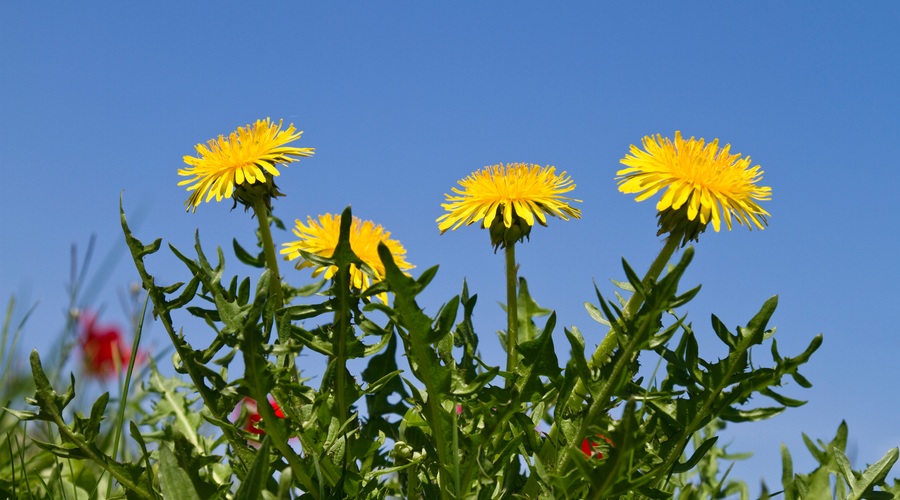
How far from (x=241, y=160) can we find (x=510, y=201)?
79cm

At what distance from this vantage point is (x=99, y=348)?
439cm

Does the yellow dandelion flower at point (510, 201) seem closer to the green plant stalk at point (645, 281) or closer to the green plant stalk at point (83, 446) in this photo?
the green plant stalk at point (645, 281)

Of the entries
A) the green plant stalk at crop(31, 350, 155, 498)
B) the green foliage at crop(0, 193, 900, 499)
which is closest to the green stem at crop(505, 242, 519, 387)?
the green foliage at crop(0, 193, 900, 499)

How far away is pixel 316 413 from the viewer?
2.04 m

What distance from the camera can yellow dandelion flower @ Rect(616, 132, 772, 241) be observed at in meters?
2.09

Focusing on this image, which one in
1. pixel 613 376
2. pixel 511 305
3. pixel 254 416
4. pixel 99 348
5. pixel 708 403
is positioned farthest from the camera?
pixel 99 348

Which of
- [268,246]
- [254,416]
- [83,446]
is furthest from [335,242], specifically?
[254,416]

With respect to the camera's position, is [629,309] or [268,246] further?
[268,246]

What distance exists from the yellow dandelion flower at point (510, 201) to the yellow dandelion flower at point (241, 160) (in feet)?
1.62

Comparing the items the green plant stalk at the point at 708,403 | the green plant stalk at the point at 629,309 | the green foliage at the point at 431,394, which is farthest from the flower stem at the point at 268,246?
the green plant stalk at the point at 708,403

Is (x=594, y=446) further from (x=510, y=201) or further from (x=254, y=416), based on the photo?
(x=254, y=416)

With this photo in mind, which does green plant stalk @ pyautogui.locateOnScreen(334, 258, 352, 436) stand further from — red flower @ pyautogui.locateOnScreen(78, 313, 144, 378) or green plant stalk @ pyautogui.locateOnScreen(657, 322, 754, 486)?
red flower @ pyautogui.locateOnScreen(78, 313, 144, 378)

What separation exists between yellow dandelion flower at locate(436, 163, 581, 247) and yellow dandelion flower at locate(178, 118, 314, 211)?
49 centimetres

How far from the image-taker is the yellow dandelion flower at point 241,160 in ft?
7.75
